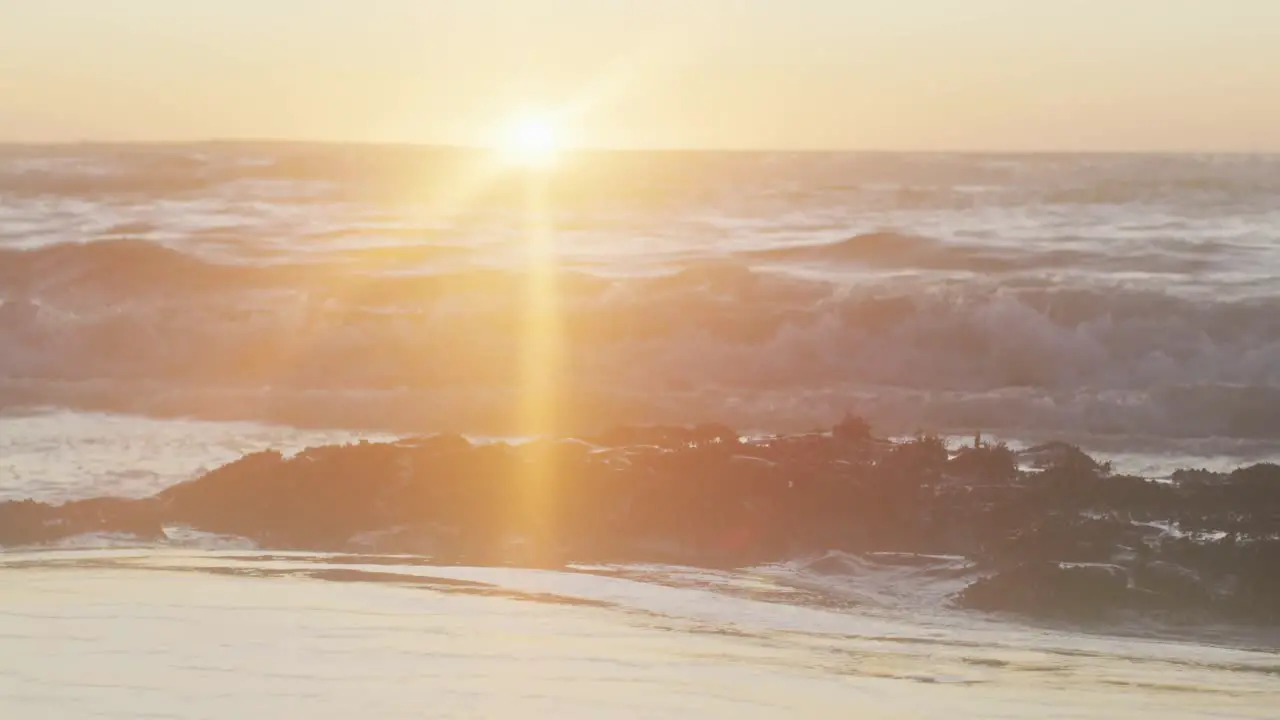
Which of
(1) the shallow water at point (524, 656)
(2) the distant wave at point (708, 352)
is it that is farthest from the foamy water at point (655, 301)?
(1) the shallow water at point (524, 656)

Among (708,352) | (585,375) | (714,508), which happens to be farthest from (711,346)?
(714,508)

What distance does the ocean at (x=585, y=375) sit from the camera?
5.14 meters

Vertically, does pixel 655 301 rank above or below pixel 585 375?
Result: above

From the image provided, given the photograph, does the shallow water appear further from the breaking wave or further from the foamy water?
the breaking wave

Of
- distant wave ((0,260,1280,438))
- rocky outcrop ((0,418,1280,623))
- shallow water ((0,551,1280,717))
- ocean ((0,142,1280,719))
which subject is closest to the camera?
shallow water ((0,551,1280,717))

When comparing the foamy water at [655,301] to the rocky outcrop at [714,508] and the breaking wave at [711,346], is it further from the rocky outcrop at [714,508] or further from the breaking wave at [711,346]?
the rocky outcrop at [714,508]

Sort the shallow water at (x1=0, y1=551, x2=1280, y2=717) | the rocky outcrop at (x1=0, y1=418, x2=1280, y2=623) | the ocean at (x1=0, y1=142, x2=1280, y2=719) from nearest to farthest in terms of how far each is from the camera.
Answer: the shallow water at (x1=0, y1=551, x2=1280, y2=717)
the ocean at (x1=0, y1=142, x2=1280, y2=719)
the rocky outcrop at (x1=0, y1=418, x2=1280, y2=623)

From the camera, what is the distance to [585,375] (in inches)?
586

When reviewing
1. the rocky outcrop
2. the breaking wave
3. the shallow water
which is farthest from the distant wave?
the shallow water

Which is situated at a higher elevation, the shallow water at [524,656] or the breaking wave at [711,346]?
the breaking wave at [711,346]

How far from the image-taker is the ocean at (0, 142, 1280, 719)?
514 centimetres

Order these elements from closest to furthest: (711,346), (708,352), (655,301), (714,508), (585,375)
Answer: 1. (714,508)
2. (585,375)
3. (708,352)
4. (711,346)
5. (655,301)

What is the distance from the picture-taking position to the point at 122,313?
16.9 metres

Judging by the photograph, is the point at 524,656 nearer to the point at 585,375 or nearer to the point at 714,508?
the point at 714,508
